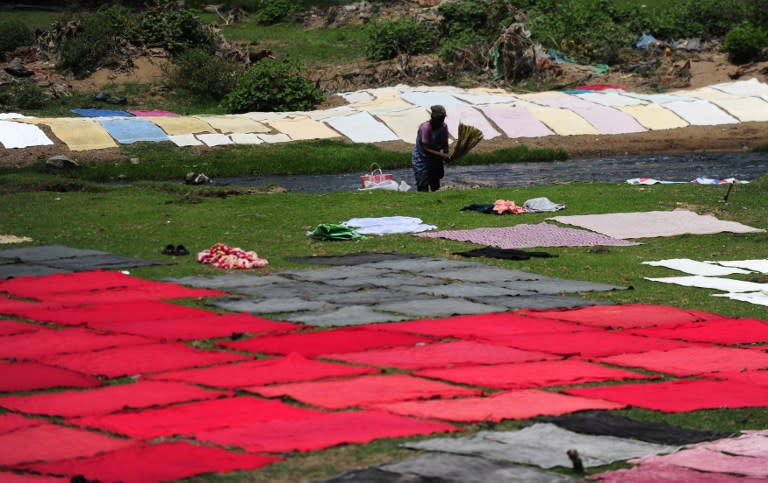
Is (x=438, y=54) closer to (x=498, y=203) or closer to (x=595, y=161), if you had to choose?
(x=595, y=161)

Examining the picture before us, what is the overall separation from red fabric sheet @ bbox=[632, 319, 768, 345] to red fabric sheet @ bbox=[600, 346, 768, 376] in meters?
0.42

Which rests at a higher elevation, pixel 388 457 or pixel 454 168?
pixel 388 457

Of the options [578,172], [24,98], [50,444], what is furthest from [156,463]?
[24,98]

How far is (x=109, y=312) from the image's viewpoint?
12.2 meters

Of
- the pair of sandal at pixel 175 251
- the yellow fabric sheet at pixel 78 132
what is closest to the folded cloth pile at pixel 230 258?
the pair of sandal at pixel 175 251

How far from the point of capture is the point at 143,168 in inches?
1077

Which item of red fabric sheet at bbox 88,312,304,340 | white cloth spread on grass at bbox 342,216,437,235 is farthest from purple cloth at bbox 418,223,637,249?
red fabric sheet at bbox 88,312,304,340

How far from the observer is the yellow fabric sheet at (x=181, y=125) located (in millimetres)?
29891

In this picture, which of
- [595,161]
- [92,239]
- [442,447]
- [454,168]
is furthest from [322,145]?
[442,447]

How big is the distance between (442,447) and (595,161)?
76.3 ft

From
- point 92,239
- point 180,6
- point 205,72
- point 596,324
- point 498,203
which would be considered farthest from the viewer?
point 180,6

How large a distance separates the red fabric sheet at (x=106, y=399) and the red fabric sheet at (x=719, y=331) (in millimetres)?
4427

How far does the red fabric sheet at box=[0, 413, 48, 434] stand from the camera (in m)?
8.05

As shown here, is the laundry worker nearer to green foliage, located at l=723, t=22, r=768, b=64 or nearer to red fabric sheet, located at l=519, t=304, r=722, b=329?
red fabric sheet, located at l=519, t=304, r=722, b=329
